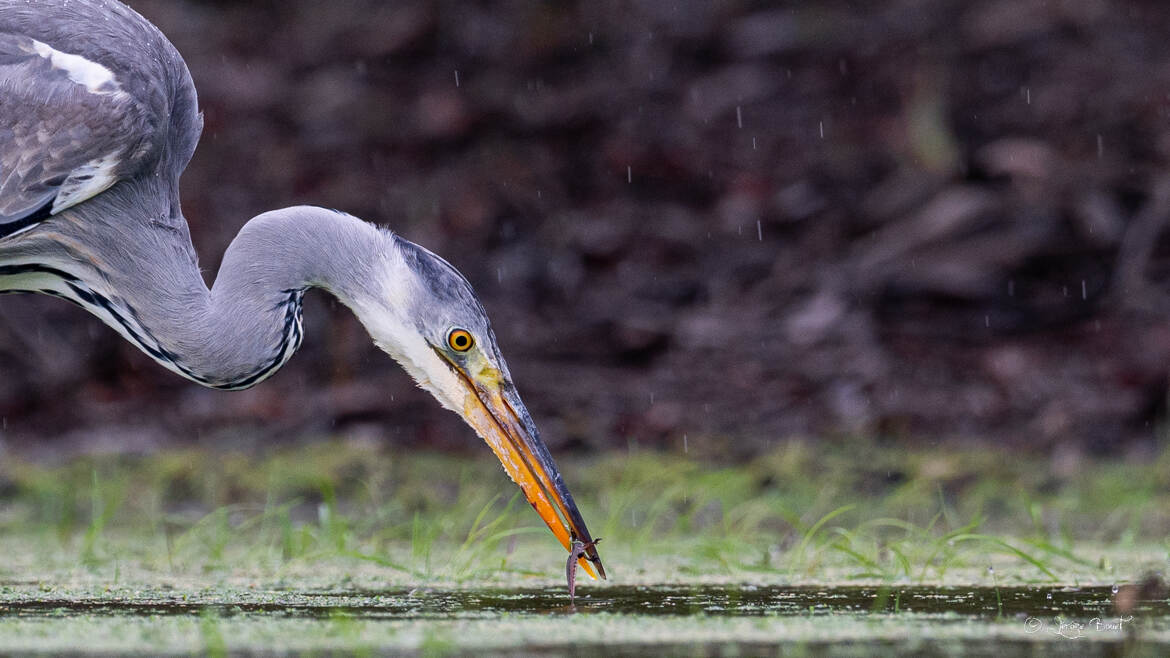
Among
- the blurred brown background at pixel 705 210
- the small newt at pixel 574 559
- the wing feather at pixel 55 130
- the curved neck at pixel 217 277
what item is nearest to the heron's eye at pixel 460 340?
the curved neck at pixel 217 277

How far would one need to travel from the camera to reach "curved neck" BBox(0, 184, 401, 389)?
5.18 meters

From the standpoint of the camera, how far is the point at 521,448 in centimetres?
513

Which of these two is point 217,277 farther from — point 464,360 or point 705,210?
point 705,210

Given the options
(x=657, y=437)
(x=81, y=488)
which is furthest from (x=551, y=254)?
(x=81, y=488)

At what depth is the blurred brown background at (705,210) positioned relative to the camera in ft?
28.4

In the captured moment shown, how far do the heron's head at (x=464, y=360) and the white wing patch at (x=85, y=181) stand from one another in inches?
35.1

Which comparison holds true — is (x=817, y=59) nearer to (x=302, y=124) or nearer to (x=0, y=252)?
(x=302, y=124)

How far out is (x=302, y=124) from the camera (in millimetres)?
10898

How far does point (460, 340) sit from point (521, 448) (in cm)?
37

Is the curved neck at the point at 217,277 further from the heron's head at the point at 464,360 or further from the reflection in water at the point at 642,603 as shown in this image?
the reflection in water at the point at 642,603

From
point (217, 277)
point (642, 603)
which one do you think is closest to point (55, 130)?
point (217, 277)

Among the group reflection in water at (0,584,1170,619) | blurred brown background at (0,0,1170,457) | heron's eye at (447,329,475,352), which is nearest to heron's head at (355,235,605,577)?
heron's eye at (447,329,475,352)

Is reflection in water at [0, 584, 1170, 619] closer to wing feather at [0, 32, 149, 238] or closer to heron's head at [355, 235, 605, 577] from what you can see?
heron's head at [355, 235, 605, 577]

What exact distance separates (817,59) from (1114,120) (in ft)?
6.55
